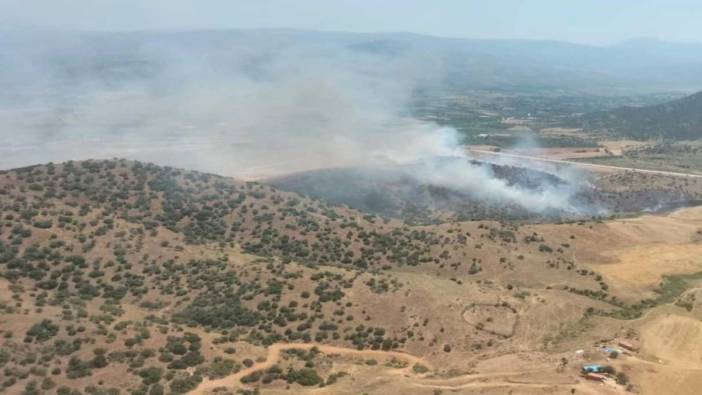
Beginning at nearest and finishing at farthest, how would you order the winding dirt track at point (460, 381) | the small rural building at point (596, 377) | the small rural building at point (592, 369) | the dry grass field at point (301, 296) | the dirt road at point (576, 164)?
the winding dirt track at point (460, 381) < the dry grass field at point (301, 296) < the small rural building at point (596, 377) < the small rural building at point (592, 369) < the dirt road at point (576, 164)

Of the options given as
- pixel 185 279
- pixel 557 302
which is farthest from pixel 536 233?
pixel 185 279

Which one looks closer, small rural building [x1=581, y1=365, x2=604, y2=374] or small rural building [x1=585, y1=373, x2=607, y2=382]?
small rural building [x1=585, y1=373, x2=607, y2=382]

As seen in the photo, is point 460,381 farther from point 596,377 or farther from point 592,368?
point 592,368

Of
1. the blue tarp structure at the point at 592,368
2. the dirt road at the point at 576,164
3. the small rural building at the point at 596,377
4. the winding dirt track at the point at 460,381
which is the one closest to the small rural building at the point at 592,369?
the blue tarp structure at the point at 592,368

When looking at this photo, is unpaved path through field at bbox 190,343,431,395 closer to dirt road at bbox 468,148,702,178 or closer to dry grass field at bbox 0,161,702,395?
dry grass field at bbox 0,161,702,395

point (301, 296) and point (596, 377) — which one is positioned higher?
point (301, 296)

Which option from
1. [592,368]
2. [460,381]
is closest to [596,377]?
[592,368]

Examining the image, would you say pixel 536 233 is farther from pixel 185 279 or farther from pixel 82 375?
pixel 82 375

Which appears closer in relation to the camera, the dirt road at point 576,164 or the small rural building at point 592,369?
the small rural building at point 592,369

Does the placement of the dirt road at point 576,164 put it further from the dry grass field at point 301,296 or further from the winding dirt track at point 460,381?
the winding dirt track at point 460,381

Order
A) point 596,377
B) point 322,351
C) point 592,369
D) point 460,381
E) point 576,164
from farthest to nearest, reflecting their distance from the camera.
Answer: point 576,164, point 322,351, point 592,369, point 596,377, point 460,381

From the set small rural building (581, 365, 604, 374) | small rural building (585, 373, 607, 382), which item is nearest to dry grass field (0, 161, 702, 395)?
small rural building (585, 373, 607, 382)
